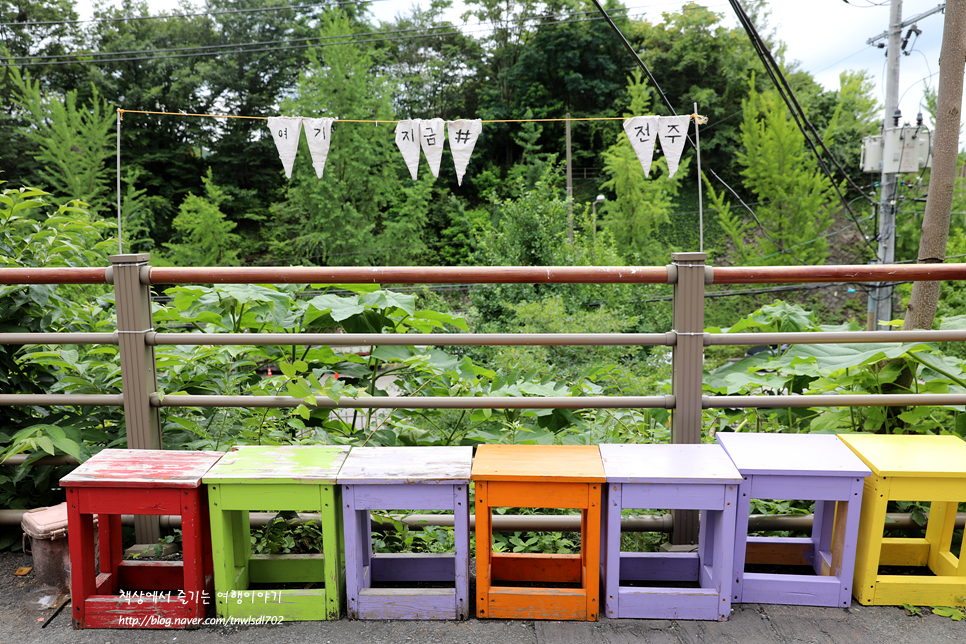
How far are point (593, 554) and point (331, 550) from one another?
2.67 feet

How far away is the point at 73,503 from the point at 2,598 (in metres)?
0.60

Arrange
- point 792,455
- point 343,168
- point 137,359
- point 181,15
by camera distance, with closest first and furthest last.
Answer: point 792,455 → point 137,359 → point 343,168 → point 181,15

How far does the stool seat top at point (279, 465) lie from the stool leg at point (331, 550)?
0.19ft

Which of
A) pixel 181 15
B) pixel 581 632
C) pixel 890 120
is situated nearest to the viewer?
pixel 581 632

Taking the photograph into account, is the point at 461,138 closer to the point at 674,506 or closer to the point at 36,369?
the point at 36,369

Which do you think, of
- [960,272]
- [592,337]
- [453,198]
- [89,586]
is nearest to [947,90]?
[960,272]

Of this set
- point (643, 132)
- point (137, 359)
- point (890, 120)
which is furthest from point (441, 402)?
point (890, 120)

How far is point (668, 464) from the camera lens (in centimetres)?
200

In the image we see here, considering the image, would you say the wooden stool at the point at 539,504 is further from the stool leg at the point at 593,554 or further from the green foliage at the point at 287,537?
the green foliage at the point at 287,537

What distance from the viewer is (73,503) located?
1.91m

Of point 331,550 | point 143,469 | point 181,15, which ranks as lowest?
point 331,550

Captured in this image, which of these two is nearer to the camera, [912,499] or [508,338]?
[912,499]

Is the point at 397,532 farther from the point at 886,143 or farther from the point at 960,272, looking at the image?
the point at 886,143

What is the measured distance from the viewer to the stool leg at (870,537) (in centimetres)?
195
